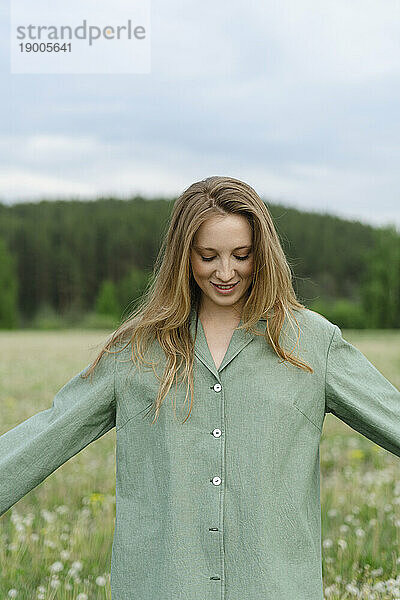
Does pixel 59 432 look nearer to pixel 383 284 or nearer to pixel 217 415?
pixel 217 415

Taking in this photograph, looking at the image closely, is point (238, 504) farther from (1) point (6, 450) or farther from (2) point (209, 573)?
(1) point (6, 450)

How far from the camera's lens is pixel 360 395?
277 cm

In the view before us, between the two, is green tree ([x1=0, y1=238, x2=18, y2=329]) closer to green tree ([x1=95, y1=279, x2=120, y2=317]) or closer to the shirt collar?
green tree ([x1=95, y1=279, x2=120, y2=317])

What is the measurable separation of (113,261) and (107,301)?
3.63m

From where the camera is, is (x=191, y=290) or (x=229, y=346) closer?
(x=229, y=346)

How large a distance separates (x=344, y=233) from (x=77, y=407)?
4361cm

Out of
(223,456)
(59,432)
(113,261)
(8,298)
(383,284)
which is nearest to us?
(223,456)

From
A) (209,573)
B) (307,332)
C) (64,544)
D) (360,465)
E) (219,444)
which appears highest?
(307,332)

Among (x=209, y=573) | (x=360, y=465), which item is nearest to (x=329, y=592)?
(x=209, y=573)

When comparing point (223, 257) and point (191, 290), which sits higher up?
point (223, 257)

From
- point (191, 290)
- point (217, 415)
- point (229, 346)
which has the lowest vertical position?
point (217, 415)

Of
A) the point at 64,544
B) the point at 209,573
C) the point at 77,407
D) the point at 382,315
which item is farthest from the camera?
A: the point at 382,315

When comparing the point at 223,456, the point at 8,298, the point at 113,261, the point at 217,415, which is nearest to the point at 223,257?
the point at 217,415

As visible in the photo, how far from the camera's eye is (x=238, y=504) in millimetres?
2635
